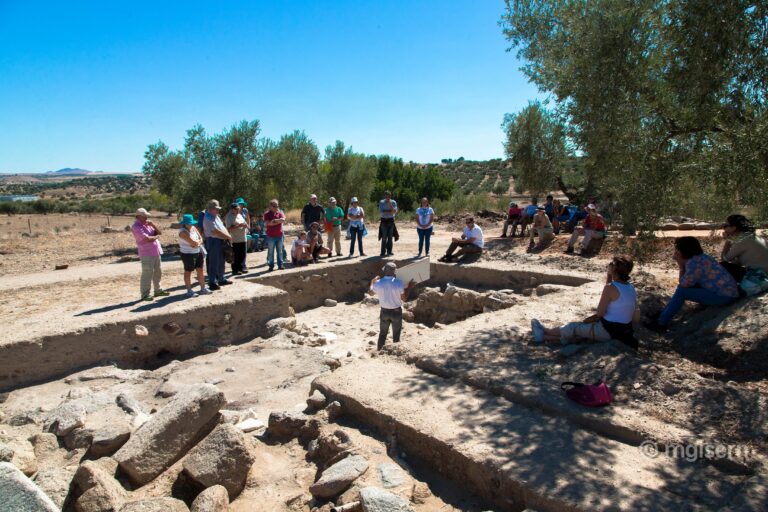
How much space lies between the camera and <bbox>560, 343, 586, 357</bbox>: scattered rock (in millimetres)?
5473

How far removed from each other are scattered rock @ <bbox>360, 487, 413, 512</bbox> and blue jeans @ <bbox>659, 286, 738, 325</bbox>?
495cm

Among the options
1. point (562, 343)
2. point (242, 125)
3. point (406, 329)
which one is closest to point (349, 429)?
point (562, 343)

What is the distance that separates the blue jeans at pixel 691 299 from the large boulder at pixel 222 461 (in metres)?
5.62

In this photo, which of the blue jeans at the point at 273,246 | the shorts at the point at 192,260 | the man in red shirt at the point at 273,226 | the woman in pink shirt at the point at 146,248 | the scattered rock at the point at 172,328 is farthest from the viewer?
the blue jeans at the point at 273,246

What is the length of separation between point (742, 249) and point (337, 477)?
610 centimetres

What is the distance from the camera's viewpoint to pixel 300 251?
38.0 feet

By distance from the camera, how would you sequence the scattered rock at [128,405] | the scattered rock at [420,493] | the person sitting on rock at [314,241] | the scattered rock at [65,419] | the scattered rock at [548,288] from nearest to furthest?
1. the scattered rock at [420,493]
2. the scattered rock at [65,419]
3. the scattered rock at [128,405]
4. the scattered rock at [548,288]
5. the person sitting on rock at [314,241]

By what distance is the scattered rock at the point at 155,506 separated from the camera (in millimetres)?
3422

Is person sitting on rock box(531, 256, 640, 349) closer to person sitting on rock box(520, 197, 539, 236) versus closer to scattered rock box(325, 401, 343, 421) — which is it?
scattered rock box(325, 401, 343, 421)

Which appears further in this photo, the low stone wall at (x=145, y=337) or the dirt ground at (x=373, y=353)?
the low stone wall at (x=145, y=337)

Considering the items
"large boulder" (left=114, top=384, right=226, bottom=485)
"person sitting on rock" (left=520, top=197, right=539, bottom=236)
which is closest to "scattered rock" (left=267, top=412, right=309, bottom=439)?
"large boulder" (left=114, top=384, right=226, bottom=485)

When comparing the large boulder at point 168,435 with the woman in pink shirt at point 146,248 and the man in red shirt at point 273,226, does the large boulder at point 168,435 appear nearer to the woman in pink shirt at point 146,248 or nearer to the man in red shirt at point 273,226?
the woman in pink shirt at point 146,248

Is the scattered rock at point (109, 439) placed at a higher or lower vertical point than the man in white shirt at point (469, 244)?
lower

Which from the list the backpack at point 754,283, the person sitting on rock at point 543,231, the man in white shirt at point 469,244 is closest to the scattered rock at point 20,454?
the backpack at point 754,283
